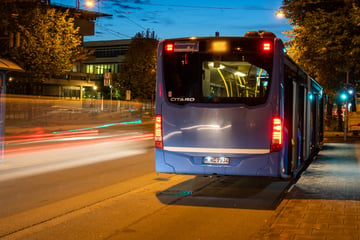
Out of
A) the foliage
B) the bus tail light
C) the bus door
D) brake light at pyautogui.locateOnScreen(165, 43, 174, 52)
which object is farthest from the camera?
the foliage

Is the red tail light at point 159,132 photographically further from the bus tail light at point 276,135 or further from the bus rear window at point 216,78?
the bus tail light at point 276,135

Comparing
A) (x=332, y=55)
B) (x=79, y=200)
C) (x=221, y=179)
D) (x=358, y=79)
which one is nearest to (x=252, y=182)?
(x=221, y=179)

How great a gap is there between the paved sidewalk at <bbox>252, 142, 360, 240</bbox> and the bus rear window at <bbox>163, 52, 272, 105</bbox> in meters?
2.00

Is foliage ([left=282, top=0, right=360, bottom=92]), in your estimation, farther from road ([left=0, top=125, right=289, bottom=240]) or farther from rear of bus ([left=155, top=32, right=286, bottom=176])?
rear of bus ([left=155, top=32, right=286, bottom=176])

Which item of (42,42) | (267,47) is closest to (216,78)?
(267,47)

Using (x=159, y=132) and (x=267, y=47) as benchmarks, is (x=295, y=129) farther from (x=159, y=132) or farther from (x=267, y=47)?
(x=159, y=132)

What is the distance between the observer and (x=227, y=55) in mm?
9430

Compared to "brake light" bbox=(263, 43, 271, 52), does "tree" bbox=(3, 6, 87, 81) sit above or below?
above

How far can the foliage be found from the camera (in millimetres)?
22797

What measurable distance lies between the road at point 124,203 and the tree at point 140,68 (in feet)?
169

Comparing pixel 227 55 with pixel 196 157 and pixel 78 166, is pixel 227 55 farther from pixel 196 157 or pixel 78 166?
pixel 78 166

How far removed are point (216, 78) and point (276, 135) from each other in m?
1.49

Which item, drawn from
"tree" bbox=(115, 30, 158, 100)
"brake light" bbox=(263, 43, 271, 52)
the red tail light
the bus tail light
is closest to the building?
"tree" bbox=(115, 30, 158, 100)

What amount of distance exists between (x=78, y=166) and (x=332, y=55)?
14119 millimetres
